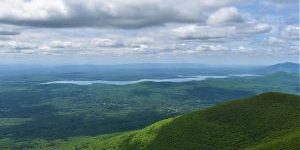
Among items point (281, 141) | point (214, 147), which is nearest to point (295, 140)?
point (281, 141)

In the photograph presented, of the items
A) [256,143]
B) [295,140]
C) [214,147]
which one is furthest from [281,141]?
[214,147]

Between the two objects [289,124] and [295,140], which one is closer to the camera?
[295,140]

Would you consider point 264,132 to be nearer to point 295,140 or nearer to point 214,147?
point 214,147

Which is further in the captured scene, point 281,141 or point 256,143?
point 256,143

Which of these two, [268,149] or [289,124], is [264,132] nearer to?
[289,124]

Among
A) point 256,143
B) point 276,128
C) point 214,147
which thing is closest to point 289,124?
point 276,128

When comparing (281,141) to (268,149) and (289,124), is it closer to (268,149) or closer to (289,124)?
(268,149)

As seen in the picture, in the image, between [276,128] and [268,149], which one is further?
[276,128]
